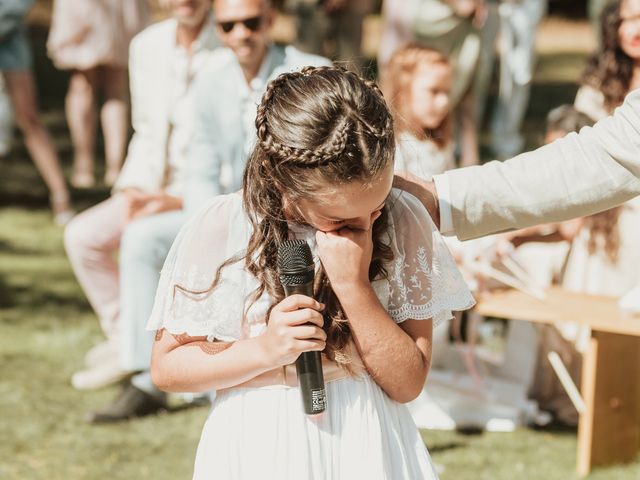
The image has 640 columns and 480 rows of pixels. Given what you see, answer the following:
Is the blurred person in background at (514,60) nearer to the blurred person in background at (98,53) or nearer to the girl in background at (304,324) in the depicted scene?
the blurred person in background at (98,53)

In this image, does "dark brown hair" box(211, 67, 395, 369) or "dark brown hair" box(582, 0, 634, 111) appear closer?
"dark brown hair" box(211, 67, 395, 369)

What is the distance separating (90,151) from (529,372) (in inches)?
215

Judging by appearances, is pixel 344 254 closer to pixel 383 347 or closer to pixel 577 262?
pixel 383 347

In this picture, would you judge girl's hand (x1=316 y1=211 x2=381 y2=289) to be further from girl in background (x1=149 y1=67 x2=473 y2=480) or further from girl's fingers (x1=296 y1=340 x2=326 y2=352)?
girl's fingers (x1=296 y1=340 x2=326 y2=352)

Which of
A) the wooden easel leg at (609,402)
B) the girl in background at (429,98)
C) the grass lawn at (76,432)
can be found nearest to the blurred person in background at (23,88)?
the grass lawn at (76,432)

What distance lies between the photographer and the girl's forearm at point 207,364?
87.2 inches

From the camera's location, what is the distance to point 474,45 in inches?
334

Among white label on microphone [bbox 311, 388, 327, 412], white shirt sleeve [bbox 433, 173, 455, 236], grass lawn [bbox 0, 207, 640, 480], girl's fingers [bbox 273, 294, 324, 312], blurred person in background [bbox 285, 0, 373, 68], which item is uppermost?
blurred person in background [bbox 285, 0, 373, 68]

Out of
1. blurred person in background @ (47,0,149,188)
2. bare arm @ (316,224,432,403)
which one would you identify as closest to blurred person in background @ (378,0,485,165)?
blurred person in background @ (47,0,149,188)

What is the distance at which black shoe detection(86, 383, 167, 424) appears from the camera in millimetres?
4809

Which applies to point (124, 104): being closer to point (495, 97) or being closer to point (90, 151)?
point (90, 151)

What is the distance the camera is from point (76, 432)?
469 cm

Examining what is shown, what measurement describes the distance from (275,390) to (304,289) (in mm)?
311

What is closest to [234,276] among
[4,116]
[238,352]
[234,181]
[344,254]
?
[238,352]
